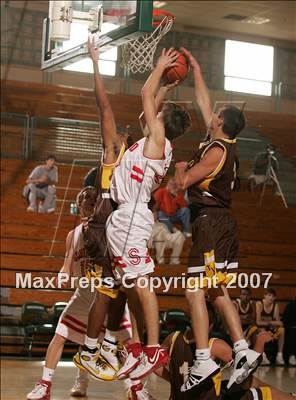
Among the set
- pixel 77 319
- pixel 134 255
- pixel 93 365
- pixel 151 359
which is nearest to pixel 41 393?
pixel 77 319

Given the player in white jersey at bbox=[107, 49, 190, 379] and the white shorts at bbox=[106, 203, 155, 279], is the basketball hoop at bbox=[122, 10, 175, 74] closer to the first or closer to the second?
the player in white jersey at bbox=[107, 49, 190, 379]

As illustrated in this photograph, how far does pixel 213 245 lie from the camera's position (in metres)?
5.28

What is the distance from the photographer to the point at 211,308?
228 inches

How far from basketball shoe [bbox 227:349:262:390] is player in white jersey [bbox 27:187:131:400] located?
100 cm

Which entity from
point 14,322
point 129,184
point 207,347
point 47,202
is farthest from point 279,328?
point 14,322

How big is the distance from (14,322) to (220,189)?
4.71 m

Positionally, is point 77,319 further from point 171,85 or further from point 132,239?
point 171,85

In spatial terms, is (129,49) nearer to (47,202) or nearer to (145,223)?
(145,223)

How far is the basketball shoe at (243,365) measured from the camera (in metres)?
5.24

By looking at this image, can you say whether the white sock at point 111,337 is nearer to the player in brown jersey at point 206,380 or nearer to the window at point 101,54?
the player in brown jersey at point 206,380

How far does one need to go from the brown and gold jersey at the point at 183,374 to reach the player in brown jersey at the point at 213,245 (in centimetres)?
6

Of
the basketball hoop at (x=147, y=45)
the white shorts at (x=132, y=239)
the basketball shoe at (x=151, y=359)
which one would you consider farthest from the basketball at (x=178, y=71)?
the basketball shoe at (x=151, y=359)

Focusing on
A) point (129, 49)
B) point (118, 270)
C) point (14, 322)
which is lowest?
point (14, 322)

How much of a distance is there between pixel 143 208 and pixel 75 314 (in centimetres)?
139
